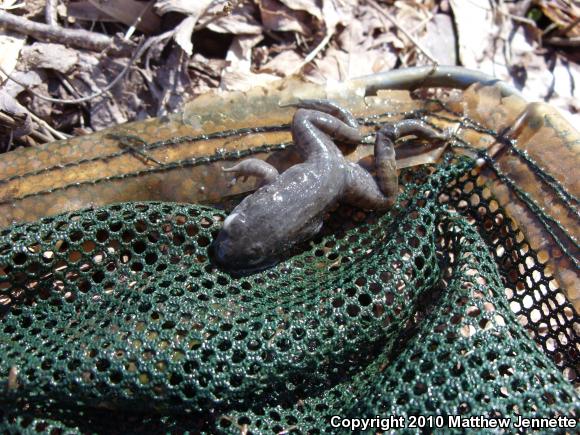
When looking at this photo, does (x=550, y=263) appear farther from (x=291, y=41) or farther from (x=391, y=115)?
(x=291, y=41)

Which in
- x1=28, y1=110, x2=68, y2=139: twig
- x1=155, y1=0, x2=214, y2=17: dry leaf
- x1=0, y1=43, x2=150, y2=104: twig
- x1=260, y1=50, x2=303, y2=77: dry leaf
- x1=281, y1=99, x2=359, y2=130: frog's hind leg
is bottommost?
x1=28, y1=110, x2=68, y2=139: twig

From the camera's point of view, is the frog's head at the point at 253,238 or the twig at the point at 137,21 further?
the twig at the point at 137,21


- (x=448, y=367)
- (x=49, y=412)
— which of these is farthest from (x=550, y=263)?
(x=49, y=412)

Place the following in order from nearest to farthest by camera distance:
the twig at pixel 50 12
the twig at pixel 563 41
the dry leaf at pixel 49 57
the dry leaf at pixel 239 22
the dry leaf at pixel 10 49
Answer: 1. the dry leaf at pixel 10 49
2. the dry leaf at pixel 49 57
3. the twig at pixel 50 12
4. the dry leaf at pixel 239 22
5. the twig at pixel 563 41

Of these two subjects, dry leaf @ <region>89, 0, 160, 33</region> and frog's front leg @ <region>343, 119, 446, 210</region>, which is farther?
dry leaf @ <region>89, 0, 160, 33</region>

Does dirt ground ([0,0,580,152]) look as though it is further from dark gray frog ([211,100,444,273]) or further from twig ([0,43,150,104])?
dark gray frog ([211,100,444,273])

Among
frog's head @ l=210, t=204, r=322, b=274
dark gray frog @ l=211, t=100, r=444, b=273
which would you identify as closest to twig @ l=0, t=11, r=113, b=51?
dark gray frog @ l=211, t=100, r=444, b=273

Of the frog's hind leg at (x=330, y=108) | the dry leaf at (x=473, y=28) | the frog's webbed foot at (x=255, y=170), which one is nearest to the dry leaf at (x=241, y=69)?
the frog's hind leg at (x=330, y=108)

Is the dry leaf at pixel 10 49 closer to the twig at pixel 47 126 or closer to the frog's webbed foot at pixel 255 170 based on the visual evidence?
the twig at pixel 47 126

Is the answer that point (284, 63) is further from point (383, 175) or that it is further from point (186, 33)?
point (383, 175)
